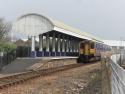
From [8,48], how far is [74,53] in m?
24.5

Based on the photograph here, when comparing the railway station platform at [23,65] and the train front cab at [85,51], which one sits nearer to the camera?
the railway station platform at [23,65]

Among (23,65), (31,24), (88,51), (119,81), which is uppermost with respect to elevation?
(31,24)

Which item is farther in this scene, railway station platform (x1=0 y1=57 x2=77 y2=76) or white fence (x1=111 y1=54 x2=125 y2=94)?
railway station platform (x1=0 y1=57 x2=77 y2=76)

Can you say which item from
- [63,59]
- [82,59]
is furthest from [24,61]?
[82,59]

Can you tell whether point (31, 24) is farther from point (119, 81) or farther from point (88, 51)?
point (119, 81)

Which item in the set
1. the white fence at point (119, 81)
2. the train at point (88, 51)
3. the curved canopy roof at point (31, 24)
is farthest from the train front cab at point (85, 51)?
the white fence at point (119, 81)

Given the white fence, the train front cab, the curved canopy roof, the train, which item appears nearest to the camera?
the white fence

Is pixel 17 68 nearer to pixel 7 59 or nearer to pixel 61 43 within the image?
pixel 7 59

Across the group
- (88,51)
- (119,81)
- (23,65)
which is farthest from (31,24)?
(119,81)

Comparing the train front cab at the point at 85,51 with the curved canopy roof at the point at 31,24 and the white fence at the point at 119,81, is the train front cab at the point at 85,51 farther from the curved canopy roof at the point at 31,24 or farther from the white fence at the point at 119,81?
the white fence at the point at 119,81

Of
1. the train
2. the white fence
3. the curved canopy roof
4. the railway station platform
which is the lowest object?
the railway station platform

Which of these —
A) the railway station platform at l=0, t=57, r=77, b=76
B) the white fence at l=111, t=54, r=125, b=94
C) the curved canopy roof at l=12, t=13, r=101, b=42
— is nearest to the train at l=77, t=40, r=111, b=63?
the curved canopy roof at l=12, t=13, r=101, b=42

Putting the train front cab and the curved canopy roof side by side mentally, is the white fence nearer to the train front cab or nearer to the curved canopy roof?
the curved canopy roof

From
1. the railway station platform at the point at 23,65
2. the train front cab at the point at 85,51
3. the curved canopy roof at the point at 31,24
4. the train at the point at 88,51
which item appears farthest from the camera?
the train front cab at the point at 85,51
